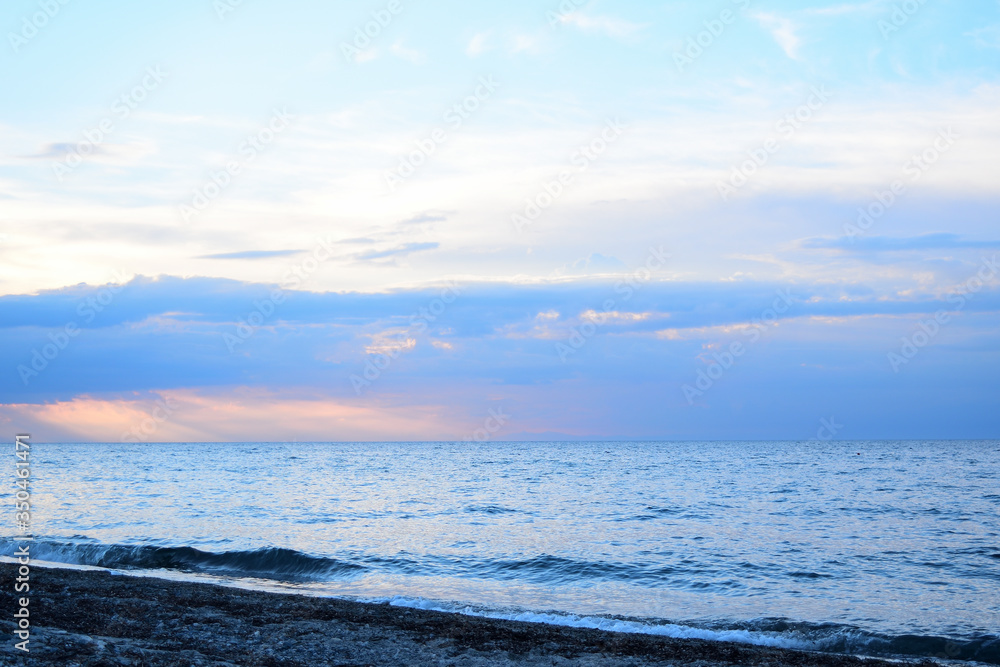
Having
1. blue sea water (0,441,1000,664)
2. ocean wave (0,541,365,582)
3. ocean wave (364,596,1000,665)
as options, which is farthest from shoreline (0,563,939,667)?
ocean wave (0,541,365,582)

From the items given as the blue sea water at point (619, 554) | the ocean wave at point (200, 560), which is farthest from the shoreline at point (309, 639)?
the ocean wave at point (200, 560)

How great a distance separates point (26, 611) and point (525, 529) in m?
21.7

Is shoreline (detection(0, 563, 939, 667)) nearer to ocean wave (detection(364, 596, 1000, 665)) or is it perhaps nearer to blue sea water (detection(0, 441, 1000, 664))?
ocean wave (detection(364, 596, 1000, 665))

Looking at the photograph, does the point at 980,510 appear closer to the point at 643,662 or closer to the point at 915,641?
the point at 915,641

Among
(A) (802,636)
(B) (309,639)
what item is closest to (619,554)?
(A) (802,636)

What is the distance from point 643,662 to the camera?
12.2 m

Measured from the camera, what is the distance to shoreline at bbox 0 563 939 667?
10.6m

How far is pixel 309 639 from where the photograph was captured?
1262 centimetres

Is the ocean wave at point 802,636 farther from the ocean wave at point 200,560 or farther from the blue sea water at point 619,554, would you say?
the ocean wave at point 200,560

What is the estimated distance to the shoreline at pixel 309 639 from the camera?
10617 millimetres

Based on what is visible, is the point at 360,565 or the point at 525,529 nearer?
the point at 360,565

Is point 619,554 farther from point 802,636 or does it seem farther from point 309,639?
point 309,639

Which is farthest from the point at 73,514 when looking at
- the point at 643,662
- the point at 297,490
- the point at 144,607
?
the point at 643,662

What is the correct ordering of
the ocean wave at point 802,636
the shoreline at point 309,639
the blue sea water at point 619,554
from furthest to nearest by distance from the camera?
the blue sea water at point 619,554 → the ocean wave at point 802,636 → the shoreline at point 309,639
